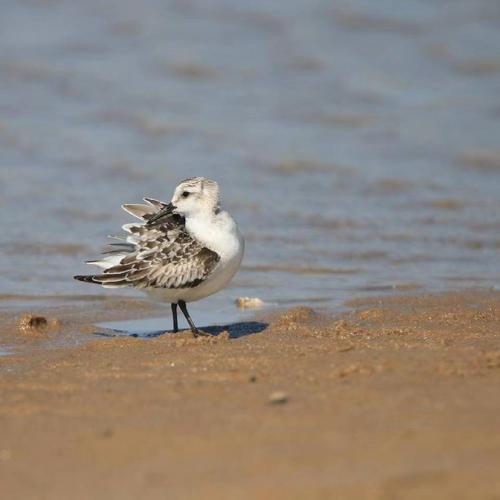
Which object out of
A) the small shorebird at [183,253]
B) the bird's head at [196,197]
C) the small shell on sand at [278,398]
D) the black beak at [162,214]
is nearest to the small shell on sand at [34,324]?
the small shorebird at [183,253]

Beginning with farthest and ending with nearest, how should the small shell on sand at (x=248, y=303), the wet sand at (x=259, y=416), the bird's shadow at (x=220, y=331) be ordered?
1. the small shell on sand at (x=248, y=303)
2. the bird's shadow at (x=220, y=331)
3. the wet sand at (x=259, y=416)

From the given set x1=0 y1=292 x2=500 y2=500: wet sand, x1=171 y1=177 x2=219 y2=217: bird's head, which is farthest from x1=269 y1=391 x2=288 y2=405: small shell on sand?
x1=171 y1=177 x2=219 y2=217: bird's head

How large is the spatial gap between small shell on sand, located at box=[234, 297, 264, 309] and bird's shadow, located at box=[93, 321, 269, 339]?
1.87 feet

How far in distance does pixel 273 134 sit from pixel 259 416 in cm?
984

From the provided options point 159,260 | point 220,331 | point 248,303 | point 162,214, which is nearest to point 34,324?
point 159,260

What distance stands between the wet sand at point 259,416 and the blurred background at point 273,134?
238 centimetres

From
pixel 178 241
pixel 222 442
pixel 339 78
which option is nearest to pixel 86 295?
pixel 178 241

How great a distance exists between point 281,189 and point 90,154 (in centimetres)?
260

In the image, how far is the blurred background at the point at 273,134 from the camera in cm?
1054

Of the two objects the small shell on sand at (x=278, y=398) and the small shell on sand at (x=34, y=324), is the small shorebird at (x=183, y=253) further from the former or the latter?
the small shell on sand at (x=278, y=398)

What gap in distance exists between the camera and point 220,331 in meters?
8.19

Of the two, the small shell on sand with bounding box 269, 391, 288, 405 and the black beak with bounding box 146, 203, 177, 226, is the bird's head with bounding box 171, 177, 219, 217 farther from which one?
the small shell on sand with bounding box 269, 391, 288, 405

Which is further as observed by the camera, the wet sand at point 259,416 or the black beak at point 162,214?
the black beak at point 162,214

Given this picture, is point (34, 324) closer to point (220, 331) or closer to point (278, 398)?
point (220, 331)
